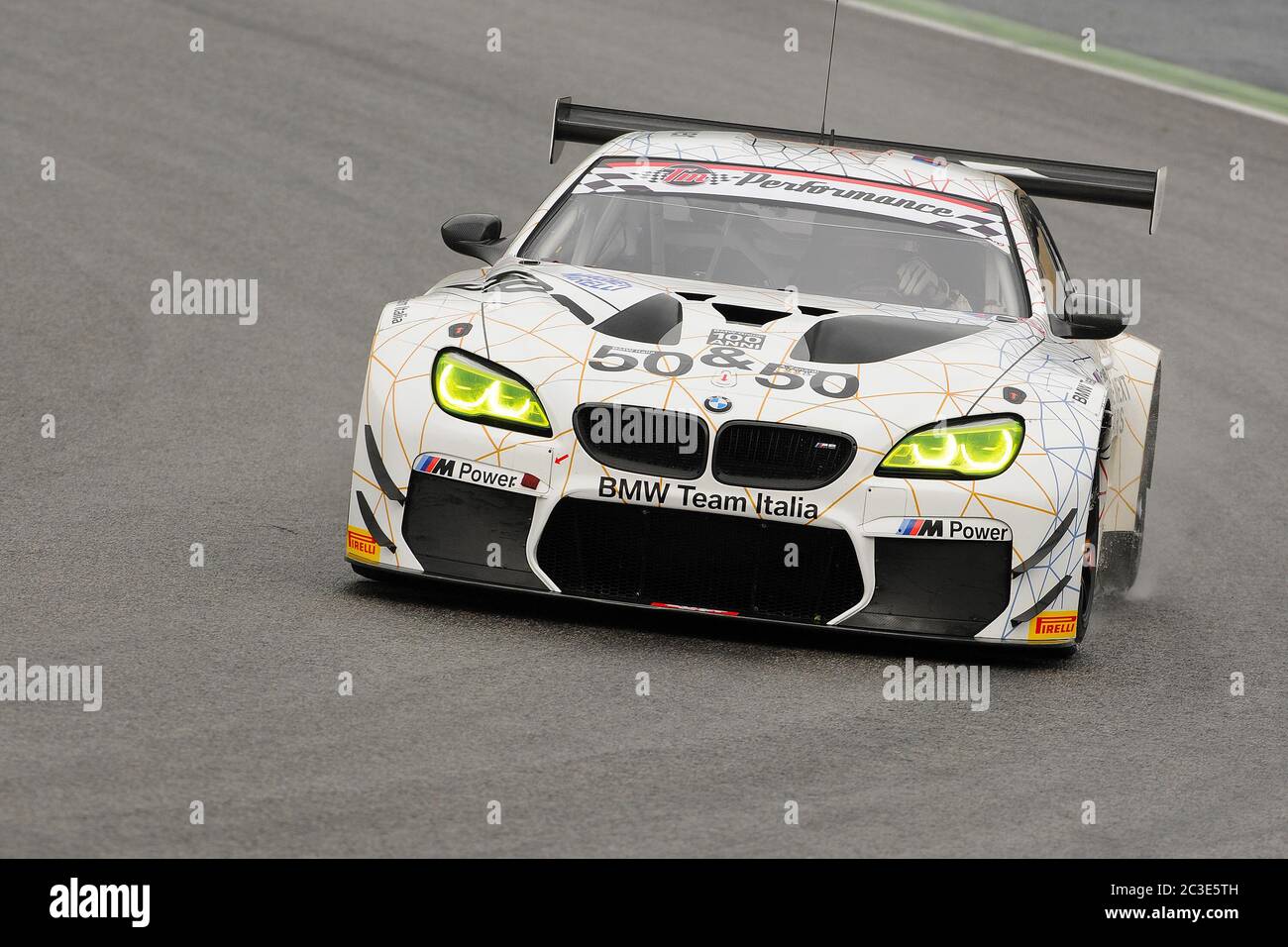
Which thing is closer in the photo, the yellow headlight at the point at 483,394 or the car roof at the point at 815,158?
the yellow headlight at the point at 483,394

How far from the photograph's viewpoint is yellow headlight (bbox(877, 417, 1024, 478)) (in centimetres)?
552

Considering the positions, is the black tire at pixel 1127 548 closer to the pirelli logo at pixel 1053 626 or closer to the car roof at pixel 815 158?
the car roof at pixel 815 158

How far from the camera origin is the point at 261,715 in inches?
188

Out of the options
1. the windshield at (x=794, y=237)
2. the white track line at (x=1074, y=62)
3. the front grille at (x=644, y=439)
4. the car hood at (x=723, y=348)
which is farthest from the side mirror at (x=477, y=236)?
the white track line at (x=1074, y=62)

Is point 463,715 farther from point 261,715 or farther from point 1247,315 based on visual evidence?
point 1247,315

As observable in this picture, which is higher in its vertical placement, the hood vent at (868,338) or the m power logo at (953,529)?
the hood vent at (868,338)

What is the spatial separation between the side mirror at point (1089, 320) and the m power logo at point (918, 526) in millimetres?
1411

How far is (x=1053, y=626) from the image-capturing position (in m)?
5.73

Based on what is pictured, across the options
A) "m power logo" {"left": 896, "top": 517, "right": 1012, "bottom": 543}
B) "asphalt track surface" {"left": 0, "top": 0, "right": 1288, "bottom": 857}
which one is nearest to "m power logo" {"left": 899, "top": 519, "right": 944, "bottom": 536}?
"m power logo" {"left": 896, "top": 517, "right": 1012, "bottom": 543}

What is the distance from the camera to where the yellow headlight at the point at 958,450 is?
552 cm

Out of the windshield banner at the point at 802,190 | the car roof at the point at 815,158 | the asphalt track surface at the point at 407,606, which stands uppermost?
the car roof at the point at 815,158

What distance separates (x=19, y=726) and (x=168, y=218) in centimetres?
817

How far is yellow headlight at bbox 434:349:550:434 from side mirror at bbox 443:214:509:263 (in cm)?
139
